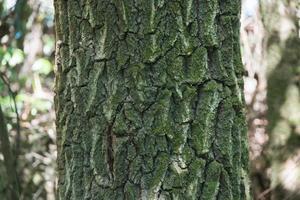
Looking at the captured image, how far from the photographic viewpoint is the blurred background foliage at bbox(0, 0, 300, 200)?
5.24 metres

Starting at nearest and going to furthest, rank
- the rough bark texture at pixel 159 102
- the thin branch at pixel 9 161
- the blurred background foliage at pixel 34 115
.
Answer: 1. the rough bark texture at pixel 159 102
2. the thin branch at pixel 9 161
3. the blurred background foliage at pixel 34 115

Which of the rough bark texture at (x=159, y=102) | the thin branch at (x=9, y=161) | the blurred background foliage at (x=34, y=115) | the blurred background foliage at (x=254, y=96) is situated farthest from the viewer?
the blurred background foliage at (x=34, y=115)

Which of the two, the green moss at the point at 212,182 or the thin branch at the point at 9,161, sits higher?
the green moss at the point at 212,182

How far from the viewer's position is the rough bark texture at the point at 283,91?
5.25 m

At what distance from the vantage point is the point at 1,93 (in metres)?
5.83

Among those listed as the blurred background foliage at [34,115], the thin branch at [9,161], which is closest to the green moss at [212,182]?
the thin branch at [9,161]

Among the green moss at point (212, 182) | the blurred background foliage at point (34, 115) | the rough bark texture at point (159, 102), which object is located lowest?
the blurred background foliage at point (34, 115)

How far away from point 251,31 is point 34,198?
105 inches

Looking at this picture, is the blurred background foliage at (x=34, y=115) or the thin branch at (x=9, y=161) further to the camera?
the blurred background foliage at (x=34, y=115)

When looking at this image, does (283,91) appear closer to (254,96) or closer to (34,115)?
(254,96)

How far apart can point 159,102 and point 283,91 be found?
3765mm

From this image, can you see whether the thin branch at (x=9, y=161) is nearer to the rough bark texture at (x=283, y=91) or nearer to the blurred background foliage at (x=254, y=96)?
the blurred background foliage at (x=254, y=96)

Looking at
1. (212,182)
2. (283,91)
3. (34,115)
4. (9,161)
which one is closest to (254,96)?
(283,91)

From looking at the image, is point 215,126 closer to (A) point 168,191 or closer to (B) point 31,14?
(A) point 168,191
